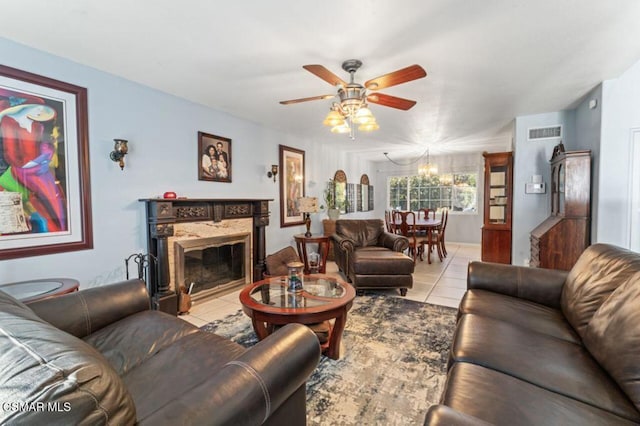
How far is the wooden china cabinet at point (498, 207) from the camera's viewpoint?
464 centimetres

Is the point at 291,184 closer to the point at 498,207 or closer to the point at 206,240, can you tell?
the point at 206,240

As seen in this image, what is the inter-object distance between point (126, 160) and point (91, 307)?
172cm

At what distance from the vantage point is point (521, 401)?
1.03m

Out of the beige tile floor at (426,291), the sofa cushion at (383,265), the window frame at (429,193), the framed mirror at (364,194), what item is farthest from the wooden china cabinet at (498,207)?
the framed mirror at (364,194)

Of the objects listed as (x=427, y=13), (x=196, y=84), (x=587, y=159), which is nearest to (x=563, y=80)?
(x=587, y=159)

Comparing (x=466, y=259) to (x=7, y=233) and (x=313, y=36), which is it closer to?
(x=313, y=36)

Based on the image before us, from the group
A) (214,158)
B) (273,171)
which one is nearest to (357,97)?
(214,158)

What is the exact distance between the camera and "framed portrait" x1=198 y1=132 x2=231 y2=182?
360 centimetres

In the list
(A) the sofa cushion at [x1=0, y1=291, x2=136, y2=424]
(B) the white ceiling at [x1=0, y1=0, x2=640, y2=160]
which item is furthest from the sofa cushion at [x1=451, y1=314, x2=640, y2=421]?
(B) the white ceiling at [x1=0, y1=0, x2=640, y2=160]

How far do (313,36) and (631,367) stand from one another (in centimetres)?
243

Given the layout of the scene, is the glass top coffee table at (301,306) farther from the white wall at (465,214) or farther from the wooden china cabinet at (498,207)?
the white wall at (465,214)

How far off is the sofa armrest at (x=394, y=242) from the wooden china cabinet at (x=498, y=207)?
1.66m

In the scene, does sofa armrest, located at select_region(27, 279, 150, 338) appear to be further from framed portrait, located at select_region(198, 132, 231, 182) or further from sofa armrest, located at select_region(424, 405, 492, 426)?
framed portrait, located at select_region(198, 132, 231, 182)

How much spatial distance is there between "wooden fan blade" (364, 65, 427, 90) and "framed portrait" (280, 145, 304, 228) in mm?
2871
